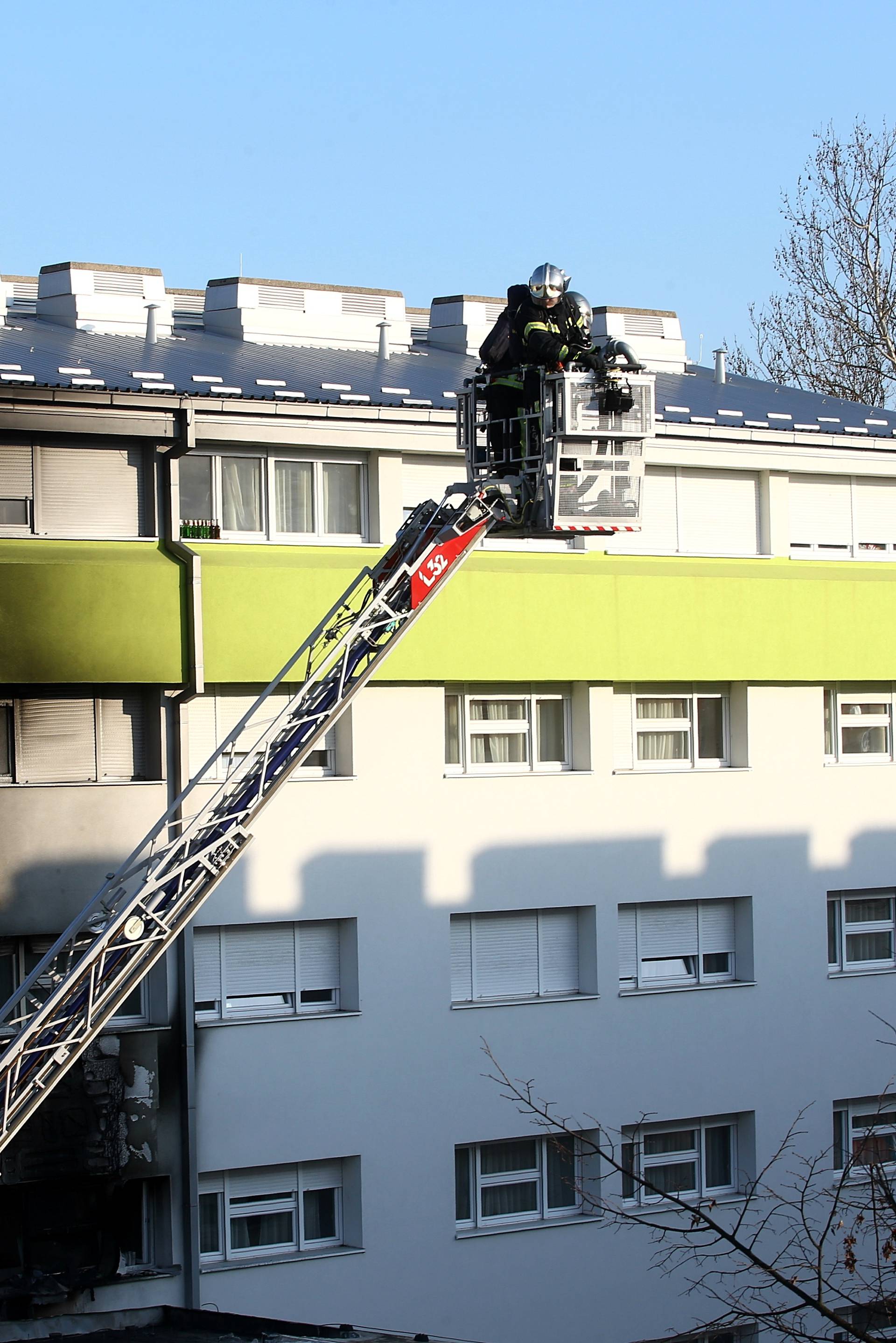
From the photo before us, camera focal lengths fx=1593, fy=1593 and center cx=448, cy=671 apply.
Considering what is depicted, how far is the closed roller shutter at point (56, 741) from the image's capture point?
57.2 feet

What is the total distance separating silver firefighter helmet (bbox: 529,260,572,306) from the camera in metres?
11.2

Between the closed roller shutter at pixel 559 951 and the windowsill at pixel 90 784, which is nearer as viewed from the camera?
the windowsill at pixel 90 784

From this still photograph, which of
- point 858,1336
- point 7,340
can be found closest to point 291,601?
point 7,340

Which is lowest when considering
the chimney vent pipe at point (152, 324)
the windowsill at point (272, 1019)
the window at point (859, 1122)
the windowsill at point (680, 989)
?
the window at point (859, 1122)

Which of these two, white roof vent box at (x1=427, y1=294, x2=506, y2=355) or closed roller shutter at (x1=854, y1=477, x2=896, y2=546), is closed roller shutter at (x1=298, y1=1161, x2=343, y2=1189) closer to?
closed roller shutter at (x1=854, y1=477, x2=896, y2=546)

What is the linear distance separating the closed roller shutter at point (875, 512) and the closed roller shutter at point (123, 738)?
10.3 metres

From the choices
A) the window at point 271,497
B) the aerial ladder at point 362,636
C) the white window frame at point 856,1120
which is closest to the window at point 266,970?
the window at point 271,497

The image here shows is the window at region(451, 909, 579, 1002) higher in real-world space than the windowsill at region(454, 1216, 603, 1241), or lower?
higher

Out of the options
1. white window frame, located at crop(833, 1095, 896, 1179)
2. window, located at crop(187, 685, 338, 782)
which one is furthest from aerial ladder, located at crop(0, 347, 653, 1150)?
white window frame, located at crop(833, 1095, 896, 1179)

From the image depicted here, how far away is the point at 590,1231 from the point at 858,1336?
40.5ft

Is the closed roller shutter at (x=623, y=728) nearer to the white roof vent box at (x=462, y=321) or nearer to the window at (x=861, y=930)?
the window at (x=861, y=930)

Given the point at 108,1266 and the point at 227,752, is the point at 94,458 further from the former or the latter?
the point at 108,1266

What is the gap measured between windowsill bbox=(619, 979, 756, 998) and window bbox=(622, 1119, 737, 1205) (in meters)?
1.65

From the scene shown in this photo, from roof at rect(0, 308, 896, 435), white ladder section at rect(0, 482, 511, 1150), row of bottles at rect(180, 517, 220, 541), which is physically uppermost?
roof at rect(0, 308, 896, 435)
